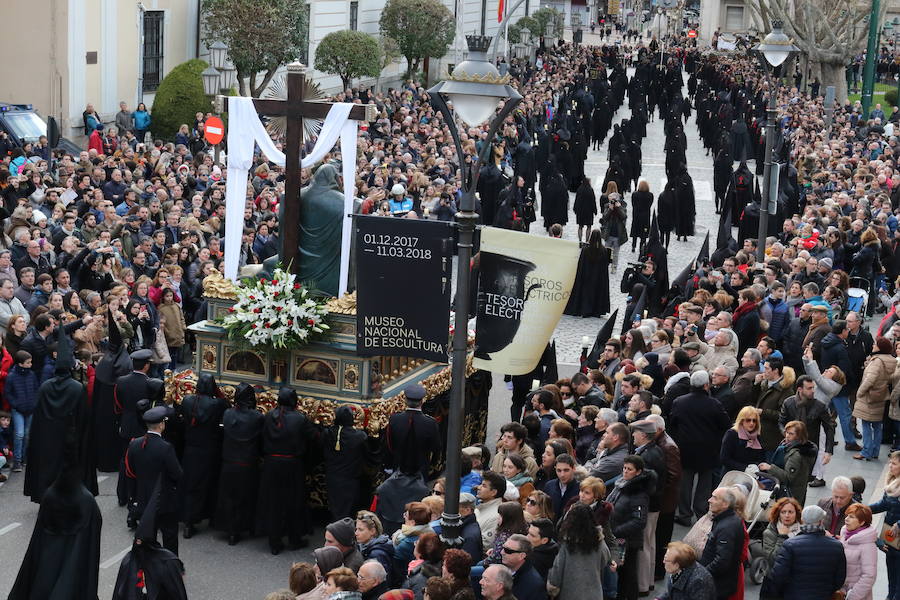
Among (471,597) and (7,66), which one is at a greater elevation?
(7,66)

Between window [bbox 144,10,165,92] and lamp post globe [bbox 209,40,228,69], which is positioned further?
window [bbox 144,10,165,92]

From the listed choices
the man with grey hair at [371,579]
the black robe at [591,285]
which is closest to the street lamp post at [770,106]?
the black robe at [591,285]

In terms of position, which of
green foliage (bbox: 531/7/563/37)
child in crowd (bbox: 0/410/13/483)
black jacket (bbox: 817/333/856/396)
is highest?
green foliage (bbox: 531/7/563/37)

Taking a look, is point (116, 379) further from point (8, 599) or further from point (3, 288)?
point (8, 599)

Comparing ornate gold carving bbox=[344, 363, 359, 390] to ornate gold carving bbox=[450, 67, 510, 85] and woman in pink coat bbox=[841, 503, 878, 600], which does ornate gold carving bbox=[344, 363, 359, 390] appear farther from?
woman in pink coat bbox=[841, 503, 878, 600]

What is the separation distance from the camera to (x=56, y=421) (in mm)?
12688

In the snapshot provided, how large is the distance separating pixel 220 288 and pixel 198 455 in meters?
1.60

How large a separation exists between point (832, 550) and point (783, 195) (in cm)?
1749

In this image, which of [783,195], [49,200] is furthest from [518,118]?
[49,200]

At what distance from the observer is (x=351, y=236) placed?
44.0 ft

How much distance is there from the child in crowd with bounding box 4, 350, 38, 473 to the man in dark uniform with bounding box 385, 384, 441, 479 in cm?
352

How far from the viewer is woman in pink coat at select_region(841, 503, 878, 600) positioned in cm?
1025

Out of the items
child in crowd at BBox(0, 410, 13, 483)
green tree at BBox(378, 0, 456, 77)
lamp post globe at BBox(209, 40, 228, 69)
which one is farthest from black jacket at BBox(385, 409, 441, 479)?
green tree at BBox(378, 0, 456, 77)

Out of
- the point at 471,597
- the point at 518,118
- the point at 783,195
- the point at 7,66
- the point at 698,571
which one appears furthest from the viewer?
the point at 518,118
